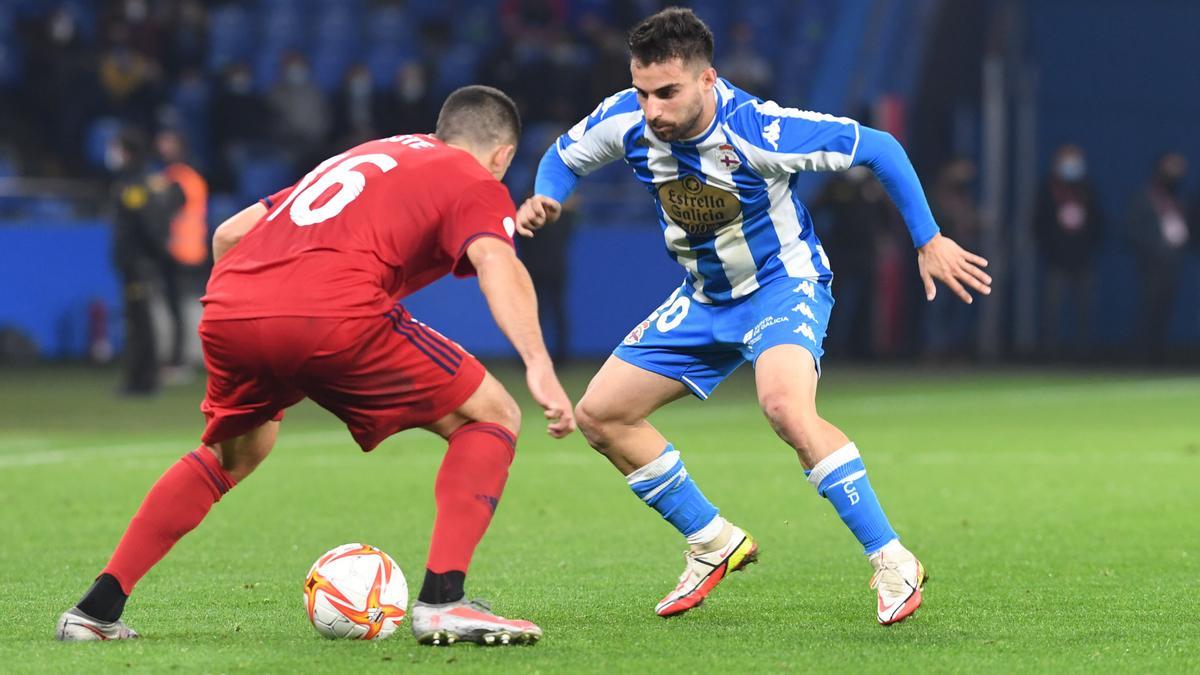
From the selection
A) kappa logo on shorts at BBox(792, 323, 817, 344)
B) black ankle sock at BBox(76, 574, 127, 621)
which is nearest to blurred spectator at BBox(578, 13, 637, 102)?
kappa logo on shorts at BBox(792, 323, 817, 344)

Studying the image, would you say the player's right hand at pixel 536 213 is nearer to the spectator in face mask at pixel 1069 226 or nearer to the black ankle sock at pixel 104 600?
the black ankle sock at pixel 104 600

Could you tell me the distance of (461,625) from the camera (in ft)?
18.5

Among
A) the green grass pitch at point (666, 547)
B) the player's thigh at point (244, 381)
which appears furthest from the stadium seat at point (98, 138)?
the player's thigh at point (244, 381)

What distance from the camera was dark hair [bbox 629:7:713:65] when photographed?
6379 millimetres

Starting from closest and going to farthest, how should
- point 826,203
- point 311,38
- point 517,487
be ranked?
point 517,487 < point 826,203 < point 311,38

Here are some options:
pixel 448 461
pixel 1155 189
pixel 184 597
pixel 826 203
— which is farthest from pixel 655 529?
pixel 1155 189

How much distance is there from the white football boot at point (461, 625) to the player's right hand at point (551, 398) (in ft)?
2.10

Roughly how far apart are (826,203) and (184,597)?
15913mm

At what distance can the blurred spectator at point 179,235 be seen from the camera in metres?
18.5

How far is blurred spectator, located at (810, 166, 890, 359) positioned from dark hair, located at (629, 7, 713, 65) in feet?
49.5

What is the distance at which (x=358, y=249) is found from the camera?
5.75 m

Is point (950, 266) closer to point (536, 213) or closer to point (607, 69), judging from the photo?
point (536, 213)

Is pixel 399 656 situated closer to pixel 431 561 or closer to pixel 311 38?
pixel 431 561

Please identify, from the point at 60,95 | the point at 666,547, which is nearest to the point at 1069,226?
the point at 60,95
